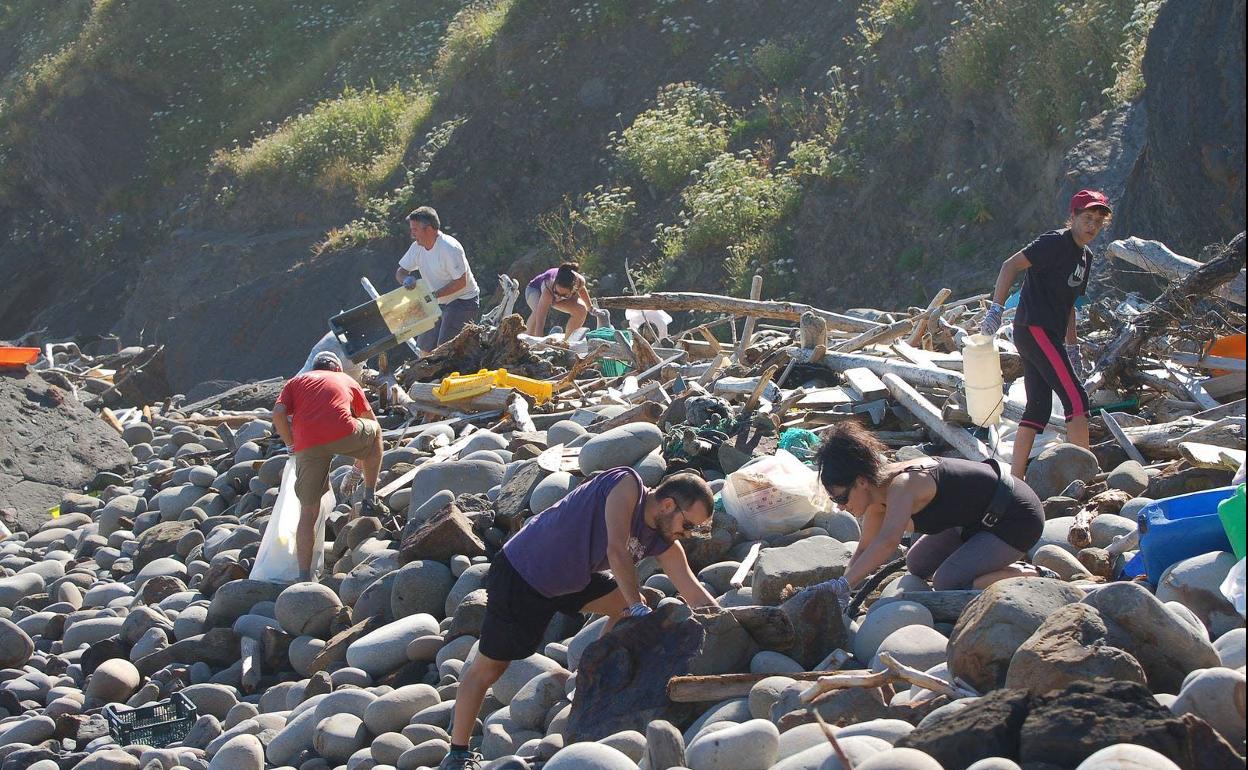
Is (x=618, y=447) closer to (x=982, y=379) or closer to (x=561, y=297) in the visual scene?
(x=982, y=379)

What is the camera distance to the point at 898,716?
4.26 meters

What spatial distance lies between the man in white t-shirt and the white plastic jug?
5.24 meters

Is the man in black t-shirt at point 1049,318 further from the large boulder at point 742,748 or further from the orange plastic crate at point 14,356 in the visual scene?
the orange plastic crate at point 14,356

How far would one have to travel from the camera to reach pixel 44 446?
42.8 ft

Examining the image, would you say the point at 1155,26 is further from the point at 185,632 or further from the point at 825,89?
the point at 185,632

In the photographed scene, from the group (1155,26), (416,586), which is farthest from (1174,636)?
(1155,26)

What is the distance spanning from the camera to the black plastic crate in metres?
6.56

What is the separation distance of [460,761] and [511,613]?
58 cm

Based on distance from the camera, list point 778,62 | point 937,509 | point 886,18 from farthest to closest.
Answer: point 778,62
point 886,18
point 937,509

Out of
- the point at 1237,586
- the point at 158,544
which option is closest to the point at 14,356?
the point at 158,544

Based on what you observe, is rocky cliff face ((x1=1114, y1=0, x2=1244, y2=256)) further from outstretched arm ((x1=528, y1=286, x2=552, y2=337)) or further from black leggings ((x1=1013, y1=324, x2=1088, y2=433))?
outstretched arm ((x1=528, y1=286, x2=552, y2=337))

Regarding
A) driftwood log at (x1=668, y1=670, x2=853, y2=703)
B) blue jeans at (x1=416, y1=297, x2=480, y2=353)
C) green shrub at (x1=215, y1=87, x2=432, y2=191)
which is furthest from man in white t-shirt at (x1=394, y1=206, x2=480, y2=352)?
green shrub at (x1=215, y1=87, x2=432, y2=191)

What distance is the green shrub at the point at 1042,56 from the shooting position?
50.2ft

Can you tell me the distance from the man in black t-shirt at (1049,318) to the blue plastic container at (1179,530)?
5.69 ft
